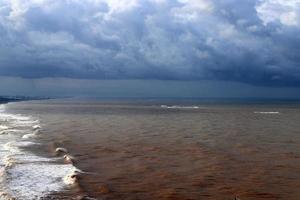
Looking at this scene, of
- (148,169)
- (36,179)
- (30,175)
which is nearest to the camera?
(36,179)

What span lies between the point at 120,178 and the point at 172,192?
404cm

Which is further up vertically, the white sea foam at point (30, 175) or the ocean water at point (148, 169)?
the white sea foam at point (30, 175)

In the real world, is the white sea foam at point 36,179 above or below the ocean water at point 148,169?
above

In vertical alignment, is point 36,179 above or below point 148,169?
above

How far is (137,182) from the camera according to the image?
2284cm

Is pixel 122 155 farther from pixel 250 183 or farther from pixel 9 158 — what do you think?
pixel 250 183

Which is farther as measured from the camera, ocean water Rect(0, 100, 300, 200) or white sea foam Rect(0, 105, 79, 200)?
ocean water Rect(0, 100, 300, 200)

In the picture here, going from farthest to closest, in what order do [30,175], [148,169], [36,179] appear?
[148,169]
[30,175]
[36,179]

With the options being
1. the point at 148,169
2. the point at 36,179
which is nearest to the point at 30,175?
the point at 36,179

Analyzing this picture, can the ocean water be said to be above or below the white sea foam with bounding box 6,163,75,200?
below

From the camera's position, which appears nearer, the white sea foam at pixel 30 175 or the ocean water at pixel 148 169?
the white sea foam at pixel 30 175

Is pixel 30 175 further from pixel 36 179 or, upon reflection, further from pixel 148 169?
pixel 148 169

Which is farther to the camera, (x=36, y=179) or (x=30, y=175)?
(x=30, y=175)

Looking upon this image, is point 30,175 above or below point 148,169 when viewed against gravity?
above
